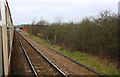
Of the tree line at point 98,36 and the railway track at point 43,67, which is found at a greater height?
the tree line at point 98,36

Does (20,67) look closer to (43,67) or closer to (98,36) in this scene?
(43,67)

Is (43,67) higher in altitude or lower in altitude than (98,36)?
lower

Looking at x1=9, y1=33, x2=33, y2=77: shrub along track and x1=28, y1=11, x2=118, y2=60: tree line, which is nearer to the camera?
x1=9, y1=33, x2=33, y2=77: shrub along track

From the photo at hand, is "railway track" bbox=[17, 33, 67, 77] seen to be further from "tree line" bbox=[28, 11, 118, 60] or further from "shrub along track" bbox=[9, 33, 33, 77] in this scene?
"tree line" bbox=[28, 11, 118, 60]

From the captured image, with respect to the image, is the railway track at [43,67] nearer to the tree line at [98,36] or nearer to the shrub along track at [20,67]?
the shrub along track at [20,67]

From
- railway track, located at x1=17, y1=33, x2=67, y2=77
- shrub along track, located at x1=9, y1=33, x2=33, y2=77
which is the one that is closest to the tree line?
railway track, located at x1=17, y1=33, x2=67, y2=77

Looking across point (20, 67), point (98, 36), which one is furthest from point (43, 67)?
point (98, 36)

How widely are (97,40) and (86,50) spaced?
320cm

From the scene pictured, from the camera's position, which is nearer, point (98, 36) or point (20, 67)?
point (20, 67)

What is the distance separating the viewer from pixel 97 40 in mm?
15352

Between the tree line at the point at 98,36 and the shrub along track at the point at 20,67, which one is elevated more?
the tree line at the point at 98,36

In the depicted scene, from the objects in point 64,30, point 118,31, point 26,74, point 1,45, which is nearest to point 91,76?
point 26,74

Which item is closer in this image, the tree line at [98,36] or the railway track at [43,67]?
the railway track at [43,67]

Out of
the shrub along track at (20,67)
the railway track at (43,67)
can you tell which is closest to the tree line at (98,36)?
the railway track at (43,67)
